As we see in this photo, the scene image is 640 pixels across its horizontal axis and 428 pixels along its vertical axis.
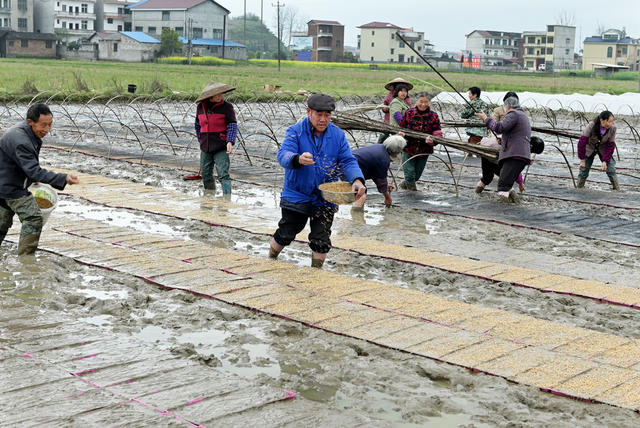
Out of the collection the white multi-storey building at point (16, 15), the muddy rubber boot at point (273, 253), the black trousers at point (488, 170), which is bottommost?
the muddy rubber boot at point (273, 253)

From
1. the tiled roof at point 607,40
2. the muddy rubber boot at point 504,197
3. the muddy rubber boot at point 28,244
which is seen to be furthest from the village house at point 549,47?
the muddy rubber boot at point 28,244

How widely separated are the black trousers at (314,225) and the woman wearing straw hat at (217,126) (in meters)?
2.91

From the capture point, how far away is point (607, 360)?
12.6 ft

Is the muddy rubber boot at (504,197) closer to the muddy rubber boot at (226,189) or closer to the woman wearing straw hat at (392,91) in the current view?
→ the woman wearing straw hat at (392,91)

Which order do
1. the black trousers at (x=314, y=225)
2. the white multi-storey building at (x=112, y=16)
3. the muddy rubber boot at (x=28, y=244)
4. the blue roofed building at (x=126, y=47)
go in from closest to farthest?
1. the black trousers at (x=314, y=225)
2. the muddy rubber boot at (x=28, y=244)
3. the blue roofed building at (x=126, y=47)
4. the white multi-storey building at (x=112, y=16)

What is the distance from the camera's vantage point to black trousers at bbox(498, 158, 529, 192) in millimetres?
8500

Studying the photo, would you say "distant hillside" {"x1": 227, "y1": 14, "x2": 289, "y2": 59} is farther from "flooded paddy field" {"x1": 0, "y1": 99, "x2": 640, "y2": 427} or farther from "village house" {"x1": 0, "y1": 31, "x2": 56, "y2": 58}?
"flooded paddy field" {"x1": 0, "y1": 99, "x2": 640, "y2": 427}

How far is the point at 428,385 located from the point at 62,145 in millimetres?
11031

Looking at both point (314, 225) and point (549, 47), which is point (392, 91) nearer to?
point (314, 225)

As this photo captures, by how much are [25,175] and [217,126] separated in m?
3.20

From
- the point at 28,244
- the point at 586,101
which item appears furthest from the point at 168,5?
the point at 28,244

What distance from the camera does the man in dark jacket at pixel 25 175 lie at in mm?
5086

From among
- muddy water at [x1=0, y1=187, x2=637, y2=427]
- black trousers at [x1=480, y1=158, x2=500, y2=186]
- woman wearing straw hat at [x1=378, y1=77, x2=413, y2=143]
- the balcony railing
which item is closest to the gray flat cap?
muddy water at [x1=0, y1=187, x2=637, y2=427]

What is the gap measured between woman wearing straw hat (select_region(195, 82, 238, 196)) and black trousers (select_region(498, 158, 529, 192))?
289 cm
